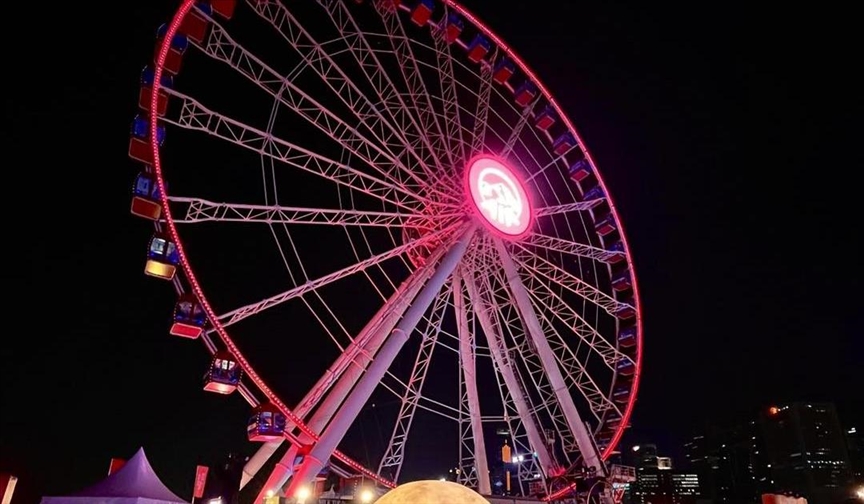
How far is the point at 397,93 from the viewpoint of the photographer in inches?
728

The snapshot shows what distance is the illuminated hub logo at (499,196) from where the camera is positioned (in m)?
18.5

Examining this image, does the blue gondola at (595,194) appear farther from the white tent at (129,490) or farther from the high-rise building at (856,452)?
the high-rise building at (856,452)

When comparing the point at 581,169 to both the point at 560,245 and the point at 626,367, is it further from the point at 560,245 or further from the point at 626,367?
the point at 626,367

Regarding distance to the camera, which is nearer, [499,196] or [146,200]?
[146,200]

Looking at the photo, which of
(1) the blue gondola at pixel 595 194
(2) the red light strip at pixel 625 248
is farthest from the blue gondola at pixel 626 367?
(1) the blue gondola at pixel 595 194

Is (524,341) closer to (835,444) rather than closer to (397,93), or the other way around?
(397,93)

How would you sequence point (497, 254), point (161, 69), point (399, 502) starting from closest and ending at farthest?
point (399, 502), point (161, 69), point (497, 254)

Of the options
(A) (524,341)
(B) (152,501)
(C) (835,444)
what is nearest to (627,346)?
(A) (524,341)

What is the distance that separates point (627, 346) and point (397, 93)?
12133 millimetres

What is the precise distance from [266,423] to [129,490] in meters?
3.14

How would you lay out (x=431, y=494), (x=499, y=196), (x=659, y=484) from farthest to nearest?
1. (x=659, y=484)
2. (x=499, y=196)
3. (x=431, y=494)

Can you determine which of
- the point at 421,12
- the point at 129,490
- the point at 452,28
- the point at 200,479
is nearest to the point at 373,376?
the point at 129,490

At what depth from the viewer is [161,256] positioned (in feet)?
45.8

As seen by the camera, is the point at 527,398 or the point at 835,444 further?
the point at 835,444
